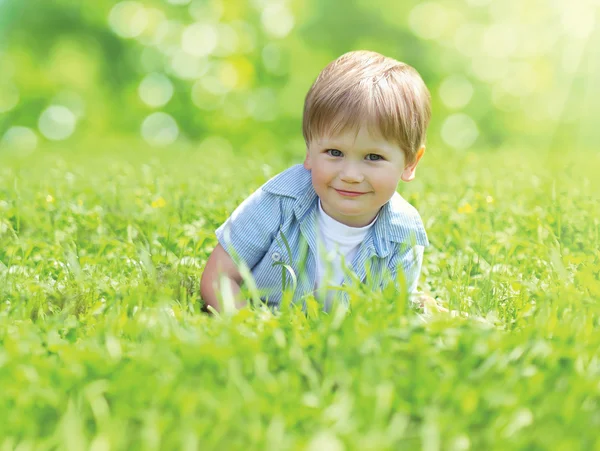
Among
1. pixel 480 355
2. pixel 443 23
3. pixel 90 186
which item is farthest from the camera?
pixel 443 23

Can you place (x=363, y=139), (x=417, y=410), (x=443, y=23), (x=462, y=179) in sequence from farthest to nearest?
(x=443, y=23), (x=462, y=179), (x=363, y=139), (x=417, y=410)

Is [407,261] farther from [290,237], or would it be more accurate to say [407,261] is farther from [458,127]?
[458,127]

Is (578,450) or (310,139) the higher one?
(310,139)

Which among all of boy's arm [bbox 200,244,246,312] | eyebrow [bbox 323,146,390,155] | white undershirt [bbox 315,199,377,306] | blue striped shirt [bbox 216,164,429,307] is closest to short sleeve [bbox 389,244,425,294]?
blue striped shirt [bbox 216,164,429,307]

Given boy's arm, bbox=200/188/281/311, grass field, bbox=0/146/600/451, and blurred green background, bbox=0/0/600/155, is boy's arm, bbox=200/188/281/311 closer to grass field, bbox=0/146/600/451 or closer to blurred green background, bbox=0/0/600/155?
grass field, bbox=0/146/600/451

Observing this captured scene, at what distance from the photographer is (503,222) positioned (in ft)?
13.4

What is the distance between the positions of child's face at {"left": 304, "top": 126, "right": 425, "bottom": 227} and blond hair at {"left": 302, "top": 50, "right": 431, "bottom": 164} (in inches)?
1.4

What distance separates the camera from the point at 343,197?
9.70ft

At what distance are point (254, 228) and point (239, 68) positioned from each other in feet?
35.6

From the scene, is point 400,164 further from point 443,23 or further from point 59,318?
point 443,23

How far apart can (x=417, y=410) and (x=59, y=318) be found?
47.5 inches

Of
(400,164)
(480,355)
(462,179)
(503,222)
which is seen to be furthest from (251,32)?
(480,355)

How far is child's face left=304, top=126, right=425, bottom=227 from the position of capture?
285 centimetres

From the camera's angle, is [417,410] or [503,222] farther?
[503,222]
